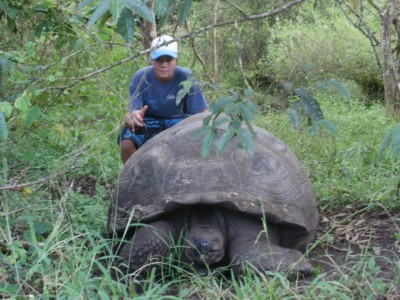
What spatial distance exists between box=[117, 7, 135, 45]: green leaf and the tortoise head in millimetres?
1374

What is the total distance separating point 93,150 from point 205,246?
1.40 meters

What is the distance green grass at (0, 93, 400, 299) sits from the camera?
285 cm

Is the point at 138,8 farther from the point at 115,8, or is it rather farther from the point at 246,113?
the point at 246,113

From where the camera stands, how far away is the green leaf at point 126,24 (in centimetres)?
211

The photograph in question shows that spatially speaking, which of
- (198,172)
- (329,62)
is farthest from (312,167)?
(329,62)

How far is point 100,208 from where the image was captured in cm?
419

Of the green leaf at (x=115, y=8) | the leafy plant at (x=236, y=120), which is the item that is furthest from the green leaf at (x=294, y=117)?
the green leaf at (x=115, y=8)

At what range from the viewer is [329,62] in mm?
11219

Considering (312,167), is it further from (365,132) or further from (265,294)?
(265,294)

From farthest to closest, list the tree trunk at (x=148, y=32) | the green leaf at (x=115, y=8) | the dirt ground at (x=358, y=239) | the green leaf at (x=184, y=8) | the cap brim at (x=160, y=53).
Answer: the tree trunk at (x=148, y=32) < the cap brim at (x=160, y=53) < the dirt ground at (x=358, y=239) < the green leaf at (x=184, y=8) < the green leaf at (x=115, y=8)

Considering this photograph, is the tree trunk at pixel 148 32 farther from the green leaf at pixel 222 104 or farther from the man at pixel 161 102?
the green leaf at pixel 222 104

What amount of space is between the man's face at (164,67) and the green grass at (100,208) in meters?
0.38

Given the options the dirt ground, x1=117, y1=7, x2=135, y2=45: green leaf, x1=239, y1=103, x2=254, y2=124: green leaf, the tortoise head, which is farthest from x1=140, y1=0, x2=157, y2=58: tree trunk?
x1=117, y1=7, x2=135, y2=45: green leaf

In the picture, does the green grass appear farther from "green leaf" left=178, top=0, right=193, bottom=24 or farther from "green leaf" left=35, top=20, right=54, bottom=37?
"green leaf" left=178, top=0, right=193, bottom=24
